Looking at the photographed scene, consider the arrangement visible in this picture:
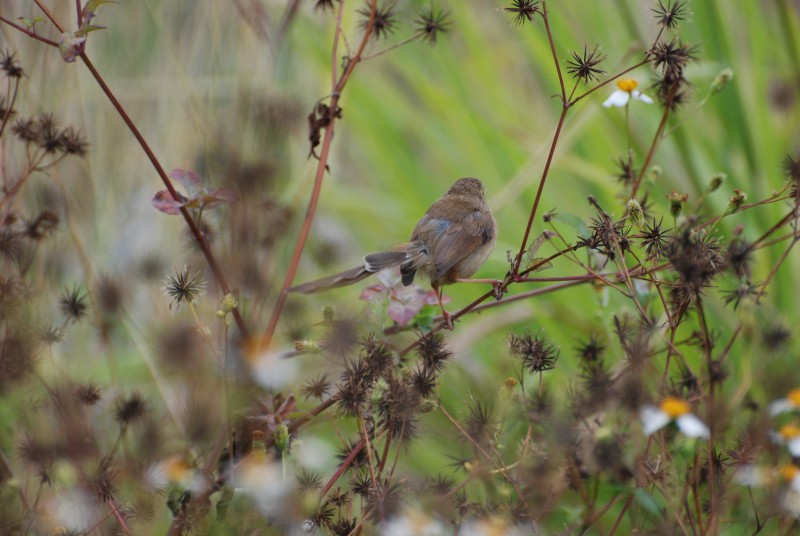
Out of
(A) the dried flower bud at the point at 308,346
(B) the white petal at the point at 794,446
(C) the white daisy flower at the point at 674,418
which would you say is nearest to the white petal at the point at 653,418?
(C) the white daisy flower at the point at 674,418

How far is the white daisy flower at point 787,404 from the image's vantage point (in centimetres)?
152

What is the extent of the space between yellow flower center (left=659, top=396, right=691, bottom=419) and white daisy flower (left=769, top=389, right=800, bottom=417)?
30 centimetres

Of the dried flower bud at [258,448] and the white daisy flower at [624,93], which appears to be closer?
the dried flower bud at [258,448]

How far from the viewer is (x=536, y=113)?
4.22 meters

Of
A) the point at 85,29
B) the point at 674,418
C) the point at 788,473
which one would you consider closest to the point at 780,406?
the point at 788,473

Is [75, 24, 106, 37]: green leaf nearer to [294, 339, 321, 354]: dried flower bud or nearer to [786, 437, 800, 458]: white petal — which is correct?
[294, 339, 321, 354]: dried flower bud

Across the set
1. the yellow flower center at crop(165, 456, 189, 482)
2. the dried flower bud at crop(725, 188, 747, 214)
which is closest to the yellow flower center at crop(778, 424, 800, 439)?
the dried flower bud at crop(725, 188, 747, 214)

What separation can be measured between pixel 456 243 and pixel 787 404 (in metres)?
0.76

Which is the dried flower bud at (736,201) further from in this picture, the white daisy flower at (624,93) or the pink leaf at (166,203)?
the pink leaf at (166,203)

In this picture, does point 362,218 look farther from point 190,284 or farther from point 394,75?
point 190,284

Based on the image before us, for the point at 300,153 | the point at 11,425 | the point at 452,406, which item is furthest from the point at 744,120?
the point at 11,425

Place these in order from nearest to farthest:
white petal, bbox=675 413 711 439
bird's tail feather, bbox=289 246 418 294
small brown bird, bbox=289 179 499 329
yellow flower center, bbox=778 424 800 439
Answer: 1. white petal, bbox=675 413 711 439
2. yellow flower center, bbox=778 424 800 439
3. bird's tail feather, bbox=289 246 418 294
4. small brown bird, bbox=289 179 499 329

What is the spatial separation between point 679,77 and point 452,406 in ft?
3.95

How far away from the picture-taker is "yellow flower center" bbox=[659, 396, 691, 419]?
50.4 inches
